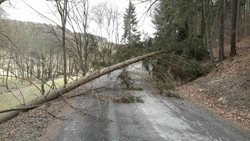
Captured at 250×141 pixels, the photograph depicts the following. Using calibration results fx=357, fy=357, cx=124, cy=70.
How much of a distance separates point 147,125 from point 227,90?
21.9 ft

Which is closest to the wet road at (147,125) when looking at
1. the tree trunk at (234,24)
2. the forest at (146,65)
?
the forest at (146,65)

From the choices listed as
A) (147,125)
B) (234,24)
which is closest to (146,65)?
(147,125)

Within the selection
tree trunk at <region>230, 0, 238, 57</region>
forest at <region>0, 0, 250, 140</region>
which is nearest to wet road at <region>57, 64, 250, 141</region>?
forest at <region>0, 0, 250, 140</region>

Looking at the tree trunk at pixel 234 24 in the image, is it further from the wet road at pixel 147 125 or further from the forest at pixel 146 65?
the wet road at pixel 147 125

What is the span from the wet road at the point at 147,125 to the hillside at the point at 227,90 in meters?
1.05

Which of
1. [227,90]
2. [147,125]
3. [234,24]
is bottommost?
[147,125]

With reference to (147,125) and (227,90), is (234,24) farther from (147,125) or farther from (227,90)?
(147,125)

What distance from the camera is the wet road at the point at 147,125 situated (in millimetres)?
9297

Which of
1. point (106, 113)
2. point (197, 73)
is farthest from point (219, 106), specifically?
point (197, 73)

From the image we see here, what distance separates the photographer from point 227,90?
1590 cm

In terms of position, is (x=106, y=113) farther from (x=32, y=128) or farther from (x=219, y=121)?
(x=219, y=121)

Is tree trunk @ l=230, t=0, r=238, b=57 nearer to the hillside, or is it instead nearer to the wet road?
the hillside

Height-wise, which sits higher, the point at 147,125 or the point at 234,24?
the point at 234,24

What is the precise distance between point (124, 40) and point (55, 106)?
184 inches
